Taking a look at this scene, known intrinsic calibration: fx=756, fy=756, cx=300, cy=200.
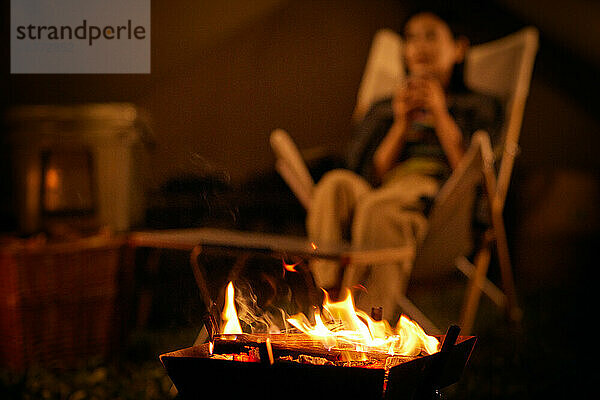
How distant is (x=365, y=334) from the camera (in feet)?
5.35

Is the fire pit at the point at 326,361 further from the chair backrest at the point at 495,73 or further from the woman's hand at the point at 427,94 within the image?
the woman's hand at the point at 427,94

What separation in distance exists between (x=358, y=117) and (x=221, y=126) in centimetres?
73

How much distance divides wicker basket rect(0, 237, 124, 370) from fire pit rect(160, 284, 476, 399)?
4.84 feet

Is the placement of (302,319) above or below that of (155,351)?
above

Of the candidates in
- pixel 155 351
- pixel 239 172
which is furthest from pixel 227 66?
pixel 155 351

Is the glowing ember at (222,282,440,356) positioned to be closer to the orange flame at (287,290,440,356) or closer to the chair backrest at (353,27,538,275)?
the orange flame at (287,290,440,356)

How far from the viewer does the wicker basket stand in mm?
2906

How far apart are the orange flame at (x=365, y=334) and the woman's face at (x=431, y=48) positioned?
2.47 metres

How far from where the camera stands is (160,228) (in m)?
3.95

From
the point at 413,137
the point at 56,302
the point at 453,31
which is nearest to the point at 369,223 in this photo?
the point at 413,137

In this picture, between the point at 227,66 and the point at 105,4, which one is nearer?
the point at 105,4

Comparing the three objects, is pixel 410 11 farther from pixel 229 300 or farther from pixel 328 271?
pixel 229 300

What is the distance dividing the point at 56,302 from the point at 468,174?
167cm

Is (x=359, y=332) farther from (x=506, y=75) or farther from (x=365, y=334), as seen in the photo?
(x=506, y=75)
